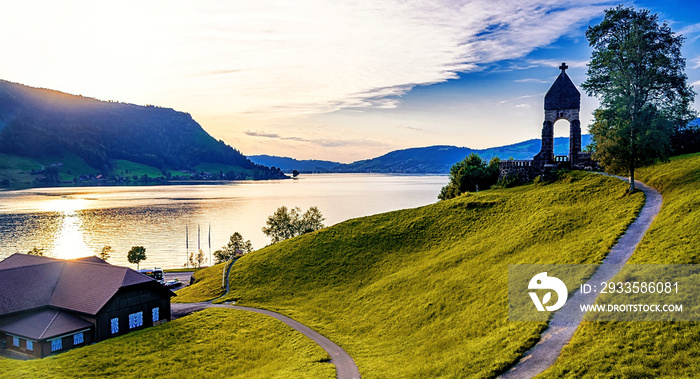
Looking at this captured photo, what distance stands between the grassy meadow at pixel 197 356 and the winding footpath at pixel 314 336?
28.1 inches

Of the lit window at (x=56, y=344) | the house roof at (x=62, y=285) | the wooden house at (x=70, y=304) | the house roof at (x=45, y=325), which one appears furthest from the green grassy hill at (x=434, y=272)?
the lit window at (x=56, y=344)

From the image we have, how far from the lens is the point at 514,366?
19156mm

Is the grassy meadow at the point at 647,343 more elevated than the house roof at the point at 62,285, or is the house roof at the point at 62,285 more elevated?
the grassy meadow at the point at 647,343

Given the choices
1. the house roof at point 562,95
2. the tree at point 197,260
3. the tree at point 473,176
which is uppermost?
the house roof at point 562,95

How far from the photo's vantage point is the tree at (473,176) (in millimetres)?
72625

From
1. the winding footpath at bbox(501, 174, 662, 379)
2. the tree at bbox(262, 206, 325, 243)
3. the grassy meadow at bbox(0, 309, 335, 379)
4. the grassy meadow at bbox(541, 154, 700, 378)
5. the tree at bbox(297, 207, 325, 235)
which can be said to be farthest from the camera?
the tree at bbox(297, 207, 325, 235)

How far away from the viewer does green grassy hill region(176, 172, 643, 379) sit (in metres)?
25.1

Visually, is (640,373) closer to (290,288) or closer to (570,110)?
(290,288)

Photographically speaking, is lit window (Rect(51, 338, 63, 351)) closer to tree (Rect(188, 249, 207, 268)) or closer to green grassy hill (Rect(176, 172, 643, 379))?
green grassy hill (Rect(176, 172, 643, 379))

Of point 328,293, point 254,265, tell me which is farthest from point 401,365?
point 254,265

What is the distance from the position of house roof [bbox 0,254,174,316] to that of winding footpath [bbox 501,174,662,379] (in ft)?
127

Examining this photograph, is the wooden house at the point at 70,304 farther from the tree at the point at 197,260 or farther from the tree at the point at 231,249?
the tree at the point at 197,260

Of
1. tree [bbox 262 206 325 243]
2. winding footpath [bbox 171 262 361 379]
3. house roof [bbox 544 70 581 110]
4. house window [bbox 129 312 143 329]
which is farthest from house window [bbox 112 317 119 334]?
tree [bbox 262 206 325 243]

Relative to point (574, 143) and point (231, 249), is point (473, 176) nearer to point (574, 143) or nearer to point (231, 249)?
point (574, 143)
